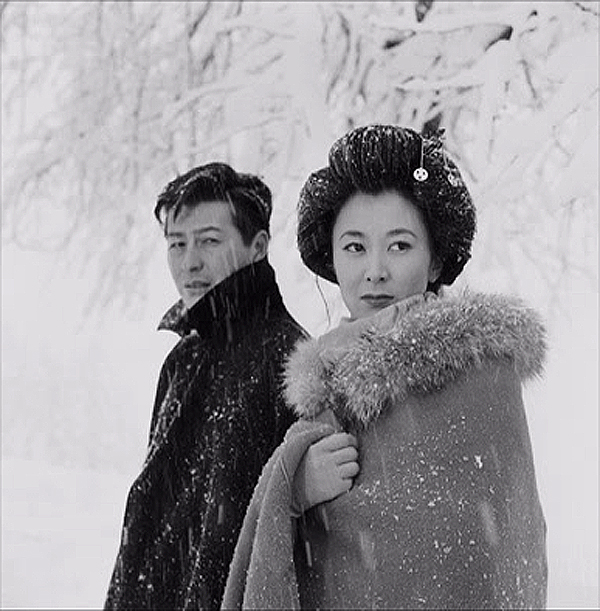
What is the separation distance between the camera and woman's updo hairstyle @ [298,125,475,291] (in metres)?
1.74

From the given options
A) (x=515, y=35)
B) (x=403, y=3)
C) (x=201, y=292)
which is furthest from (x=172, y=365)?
(x=403, y=3)

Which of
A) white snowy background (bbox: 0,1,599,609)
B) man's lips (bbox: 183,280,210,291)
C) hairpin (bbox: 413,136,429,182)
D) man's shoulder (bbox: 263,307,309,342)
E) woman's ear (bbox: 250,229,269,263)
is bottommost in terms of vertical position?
hairpin (bbox: 413,136,429,182)

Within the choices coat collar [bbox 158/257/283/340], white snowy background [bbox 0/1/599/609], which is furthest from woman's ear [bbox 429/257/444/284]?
white snowy background [bbox 0/1/599/609]

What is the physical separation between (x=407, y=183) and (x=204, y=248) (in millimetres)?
849

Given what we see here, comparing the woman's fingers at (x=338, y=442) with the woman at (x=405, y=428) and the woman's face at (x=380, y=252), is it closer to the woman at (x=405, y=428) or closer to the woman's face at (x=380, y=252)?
the woman at (x=405, y=428)

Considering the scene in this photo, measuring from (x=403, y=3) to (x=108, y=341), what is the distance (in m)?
4.14

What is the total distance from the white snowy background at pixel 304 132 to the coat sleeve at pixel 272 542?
2.83 m

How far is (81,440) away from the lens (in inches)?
355

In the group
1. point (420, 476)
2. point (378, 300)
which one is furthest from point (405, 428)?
point (378, 300)

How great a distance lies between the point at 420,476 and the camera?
1.56m

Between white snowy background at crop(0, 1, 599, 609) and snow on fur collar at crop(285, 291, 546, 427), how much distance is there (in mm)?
2777

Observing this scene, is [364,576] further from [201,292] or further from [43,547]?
[43,547]

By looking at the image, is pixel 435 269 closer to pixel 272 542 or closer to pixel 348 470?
pixel 348 470

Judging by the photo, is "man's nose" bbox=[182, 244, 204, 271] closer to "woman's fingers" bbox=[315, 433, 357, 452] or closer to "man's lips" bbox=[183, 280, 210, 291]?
"man's lips" bbox=[183, 280, 210, 291]
